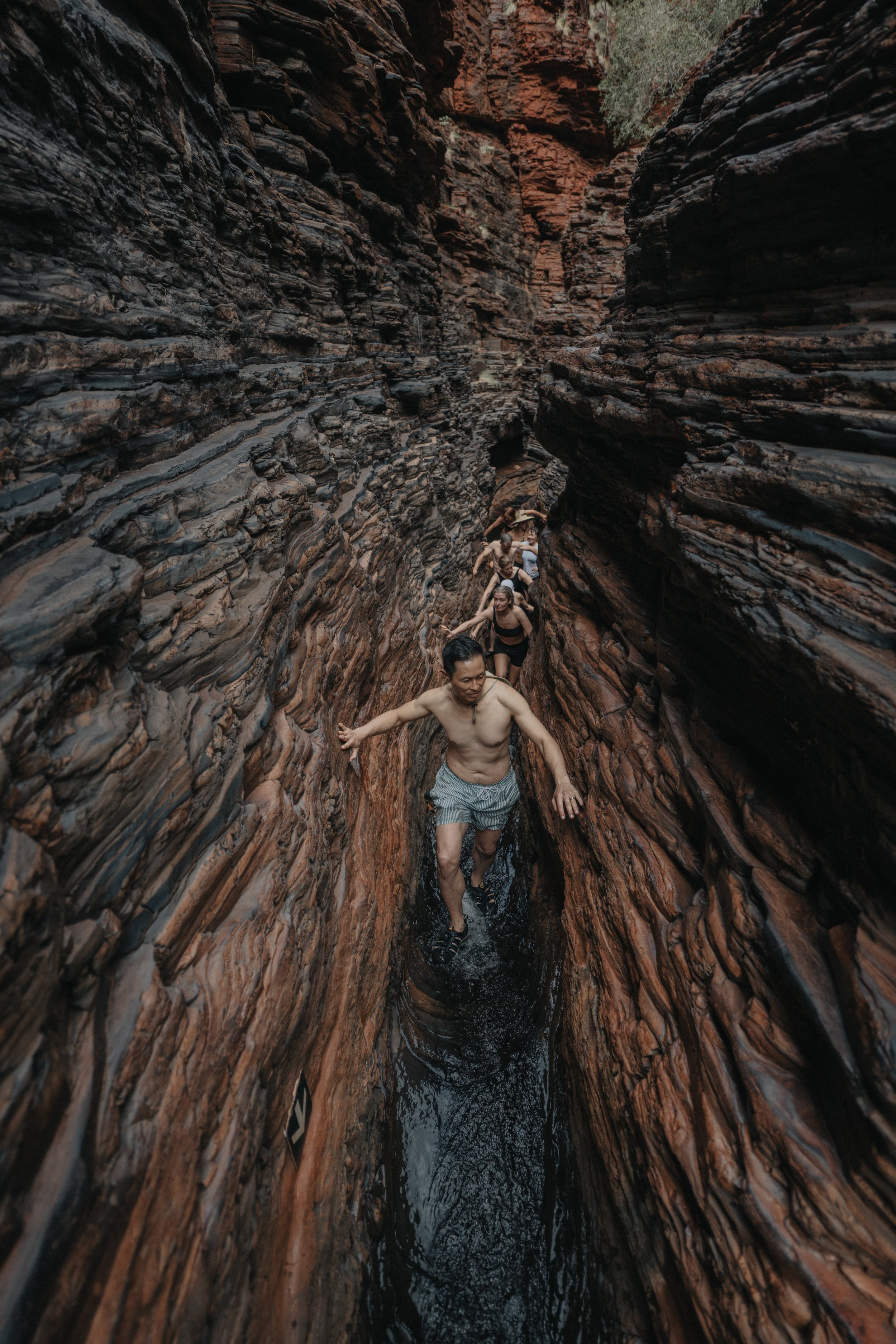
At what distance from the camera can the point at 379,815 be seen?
5.57m

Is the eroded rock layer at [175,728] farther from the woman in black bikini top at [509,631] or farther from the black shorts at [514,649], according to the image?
the black shorts at [514,649]

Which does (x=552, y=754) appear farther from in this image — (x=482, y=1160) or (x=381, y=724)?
(x=482, y=1160)

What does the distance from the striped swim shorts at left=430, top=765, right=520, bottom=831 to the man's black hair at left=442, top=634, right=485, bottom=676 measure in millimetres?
1282

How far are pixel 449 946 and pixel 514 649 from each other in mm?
4820

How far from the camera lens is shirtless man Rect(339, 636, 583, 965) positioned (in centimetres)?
446

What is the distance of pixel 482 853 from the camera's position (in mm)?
6125

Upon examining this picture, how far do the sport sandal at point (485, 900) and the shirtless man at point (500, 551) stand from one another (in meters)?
6.84

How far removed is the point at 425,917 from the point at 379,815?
1450mm

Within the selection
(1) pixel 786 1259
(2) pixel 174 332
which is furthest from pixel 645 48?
(1) pixel 786 1259

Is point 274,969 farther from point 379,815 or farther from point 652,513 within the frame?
point 652,513

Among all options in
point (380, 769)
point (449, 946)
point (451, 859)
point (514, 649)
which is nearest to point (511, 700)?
point (451, 859)

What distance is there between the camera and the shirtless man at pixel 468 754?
4.46m

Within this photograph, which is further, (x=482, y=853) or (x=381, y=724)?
(x=482, y=853)

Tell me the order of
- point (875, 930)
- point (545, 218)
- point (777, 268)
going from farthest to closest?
point (545, 218) < point (777, 268) < point (875, 930)
